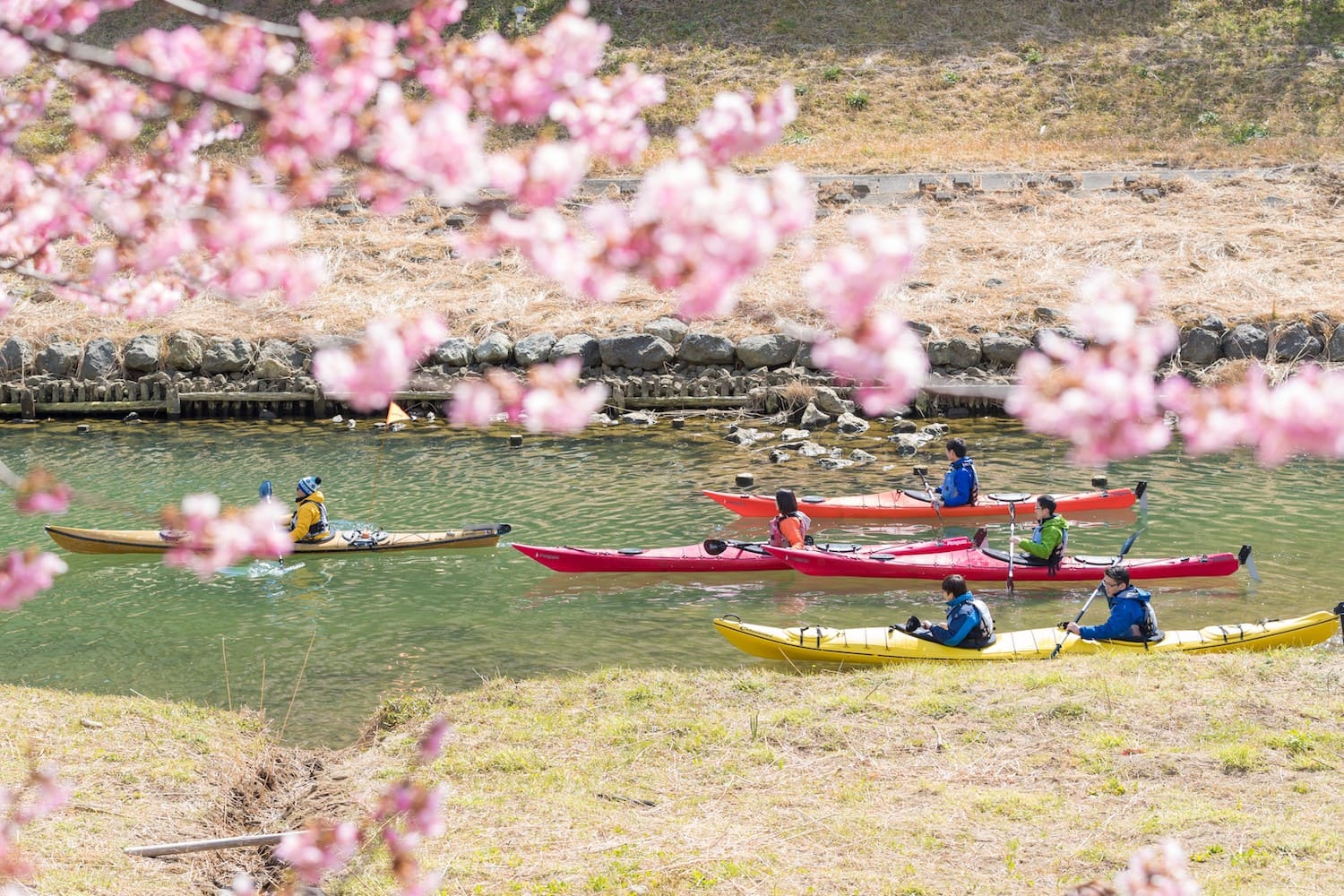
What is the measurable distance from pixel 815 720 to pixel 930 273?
21.2 meters

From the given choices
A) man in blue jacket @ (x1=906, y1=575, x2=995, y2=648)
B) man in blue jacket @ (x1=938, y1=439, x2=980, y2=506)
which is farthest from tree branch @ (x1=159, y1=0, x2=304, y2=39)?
man in blue jacket @ (x1=938, y1=439, x2=980, y2=506)

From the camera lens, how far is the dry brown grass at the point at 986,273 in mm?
27016

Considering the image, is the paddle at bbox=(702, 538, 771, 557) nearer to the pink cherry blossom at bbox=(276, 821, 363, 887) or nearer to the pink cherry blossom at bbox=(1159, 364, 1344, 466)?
the pink cherry blossom at bbox=(276, 821, 363, 887)

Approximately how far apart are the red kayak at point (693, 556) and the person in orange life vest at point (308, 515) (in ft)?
9.48

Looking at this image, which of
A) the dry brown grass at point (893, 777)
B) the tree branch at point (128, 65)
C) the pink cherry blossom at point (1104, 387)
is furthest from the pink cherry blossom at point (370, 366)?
the dry brown grass at point (893, 777)

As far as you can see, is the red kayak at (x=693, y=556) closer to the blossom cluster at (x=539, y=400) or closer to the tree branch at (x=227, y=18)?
the blossom cluster at (x=539, y=400)

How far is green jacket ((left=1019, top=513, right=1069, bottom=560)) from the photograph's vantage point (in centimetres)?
1419

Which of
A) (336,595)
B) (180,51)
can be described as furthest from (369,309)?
(180,51)

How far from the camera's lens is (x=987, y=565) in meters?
14.6

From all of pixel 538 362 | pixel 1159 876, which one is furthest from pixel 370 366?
pixel 538 362

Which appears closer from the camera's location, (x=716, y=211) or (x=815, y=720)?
(x=716, y=211)

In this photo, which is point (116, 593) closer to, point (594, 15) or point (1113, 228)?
point (1113, 228)

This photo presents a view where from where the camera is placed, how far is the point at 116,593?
591 inches

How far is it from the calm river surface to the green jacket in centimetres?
51
